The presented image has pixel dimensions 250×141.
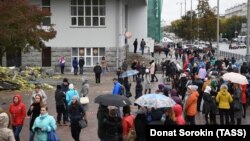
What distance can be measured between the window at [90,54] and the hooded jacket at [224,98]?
2658 cm

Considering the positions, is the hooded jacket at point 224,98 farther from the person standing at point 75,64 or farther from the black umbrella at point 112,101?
the person standing at point 75,64

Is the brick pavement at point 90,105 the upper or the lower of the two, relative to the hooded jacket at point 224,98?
lower

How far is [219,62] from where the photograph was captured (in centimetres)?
3381

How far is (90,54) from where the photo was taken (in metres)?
A: 43.7

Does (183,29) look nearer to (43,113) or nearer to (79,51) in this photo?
(79,51)

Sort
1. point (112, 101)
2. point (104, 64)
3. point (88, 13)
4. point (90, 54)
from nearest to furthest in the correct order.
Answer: point (112, 101)
point (104, 64)
point (88, 13)
point (90, 54)

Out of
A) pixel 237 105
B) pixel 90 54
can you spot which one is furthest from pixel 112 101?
pixel 90 54

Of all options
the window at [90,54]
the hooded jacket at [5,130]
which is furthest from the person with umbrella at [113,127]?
the window at [90,54]

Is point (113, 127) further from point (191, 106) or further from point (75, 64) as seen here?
point (75, 64)

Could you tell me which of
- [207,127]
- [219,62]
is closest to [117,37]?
[219,62]

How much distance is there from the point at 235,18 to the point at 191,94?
16851cm

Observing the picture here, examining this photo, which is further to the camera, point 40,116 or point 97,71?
point 97,71

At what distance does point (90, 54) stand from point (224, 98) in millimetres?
27014

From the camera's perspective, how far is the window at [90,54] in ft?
143
